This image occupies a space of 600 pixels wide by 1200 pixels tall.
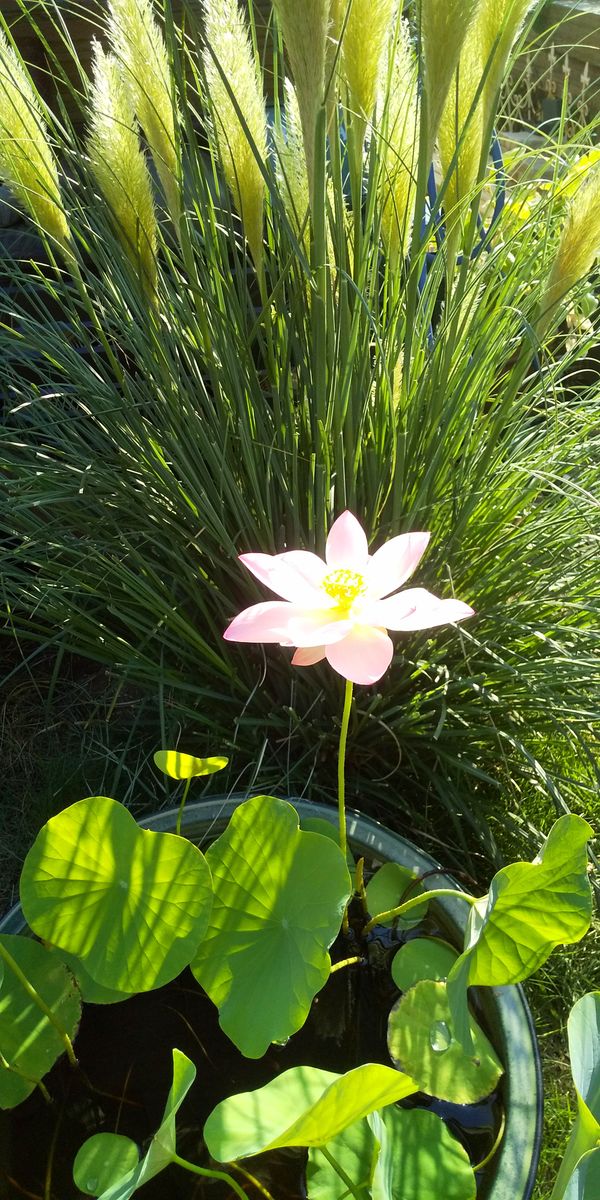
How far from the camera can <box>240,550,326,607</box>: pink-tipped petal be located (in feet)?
2.83

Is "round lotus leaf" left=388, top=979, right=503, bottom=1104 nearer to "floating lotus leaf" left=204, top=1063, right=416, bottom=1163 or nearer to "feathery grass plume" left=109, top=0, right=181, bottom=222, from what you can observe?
"floating lotus leaf" left=204, top=1063, right=416, bottom=1163

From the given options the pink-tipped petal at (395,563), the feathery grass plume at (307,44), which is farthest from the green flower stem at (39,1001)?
the feathery grass plume at (307,44)

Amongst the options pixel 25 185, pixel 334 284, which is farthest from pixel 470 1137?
pixel 25 185

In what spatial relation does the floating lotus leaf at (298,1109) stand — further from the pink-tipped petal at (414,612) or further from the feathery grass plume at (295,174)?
the feathery grass plume at (295,174)

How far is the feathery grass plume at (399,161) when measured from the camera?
1.23 meters

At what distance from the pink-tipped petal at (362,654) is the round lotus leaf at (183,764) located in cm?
18

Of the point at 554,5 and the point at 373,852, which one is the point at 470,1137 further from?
the point at 554,5

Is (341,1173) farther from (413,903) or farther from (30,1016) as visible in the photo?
(30,1016)

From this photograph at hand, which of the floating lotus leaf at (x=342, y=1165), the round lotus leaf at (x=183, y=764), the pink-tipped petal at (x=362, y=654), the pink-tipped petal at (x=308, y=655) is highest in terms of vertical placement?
the pink-tipped petal at (x=362, y=654)

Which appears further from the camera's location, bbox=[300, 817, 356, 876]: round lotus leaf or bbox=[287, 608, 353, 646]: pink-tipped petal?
bbox=[300, 817, 356, 876]: round lotus leaf

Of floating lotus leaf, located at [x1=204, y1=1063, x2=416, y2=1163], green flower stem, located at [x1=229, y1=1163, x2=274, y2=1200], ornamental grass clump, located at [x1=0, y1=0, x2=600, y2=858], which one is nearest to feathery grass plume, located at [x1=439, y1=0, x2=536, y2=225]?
ornamental grass clump, located at [x1=0, y1=0, x2=600, y2=858]

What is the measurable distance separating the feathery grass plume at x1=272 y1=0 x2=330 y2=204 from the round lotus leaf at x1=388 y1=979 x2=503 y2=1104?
0.89 metres

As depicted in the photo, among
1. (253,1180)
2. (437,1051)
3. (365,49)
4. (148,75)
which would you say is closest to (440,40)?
(365,49)

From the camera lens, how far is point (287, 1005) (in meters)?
0.88
